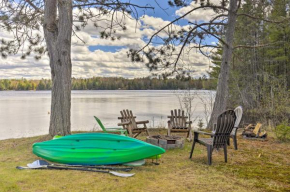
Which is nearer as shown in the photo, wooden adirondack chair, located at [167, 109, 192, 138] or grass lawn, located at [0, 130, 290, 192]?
grass lawn, located at [0, 130, 290, 192]

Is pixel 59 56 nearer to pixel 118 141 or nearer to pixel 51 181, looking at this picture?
pixel 118 141

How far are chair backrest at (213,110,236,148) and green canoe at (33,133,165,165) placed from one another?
102 centimetres

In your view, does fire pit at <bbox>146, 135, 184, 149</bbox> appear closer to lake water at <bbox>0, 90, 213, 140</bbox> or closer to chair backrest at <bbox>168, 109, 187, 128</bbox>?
chair backrest at <bbox>168, 109, 187, 128</bbox>

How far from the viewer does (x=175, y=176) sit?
3.57 metres

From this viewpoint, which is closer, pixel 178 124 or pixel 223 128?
pixel 223 128

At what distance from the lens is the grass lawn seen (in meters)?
3.10

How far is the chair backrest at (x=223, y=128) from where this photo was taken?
4.08 metres

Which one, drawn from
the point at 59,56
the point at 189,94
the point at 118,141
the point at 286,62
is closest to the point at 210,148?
the point at 118,141

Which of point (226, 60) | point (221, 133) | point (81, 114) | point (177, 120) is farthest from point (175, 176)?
point (81, 114)

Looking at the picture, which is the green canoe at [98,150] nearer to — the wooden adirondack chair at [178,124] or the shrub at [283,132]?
the wooden adirondack chair at [178,124]

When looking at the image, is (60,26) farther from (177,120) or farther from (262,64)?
(262,64)

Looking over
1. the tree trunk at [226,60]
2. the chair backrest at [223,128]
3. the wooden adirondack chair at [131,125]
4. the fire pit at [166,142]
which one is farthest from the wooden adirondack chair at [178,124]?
the chair backrest at [223,128]

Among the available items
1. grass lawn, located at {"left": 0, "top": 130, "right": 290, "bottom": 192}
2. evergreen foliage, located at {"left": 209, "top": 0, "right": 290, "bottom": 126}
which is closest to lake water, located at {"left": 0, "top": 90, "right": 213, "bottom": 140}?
evergreen foliage, located at {"left": 209, "top": 0, "right": 290, "bottom": 126}

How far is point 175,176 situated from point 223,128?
46.7 inches
